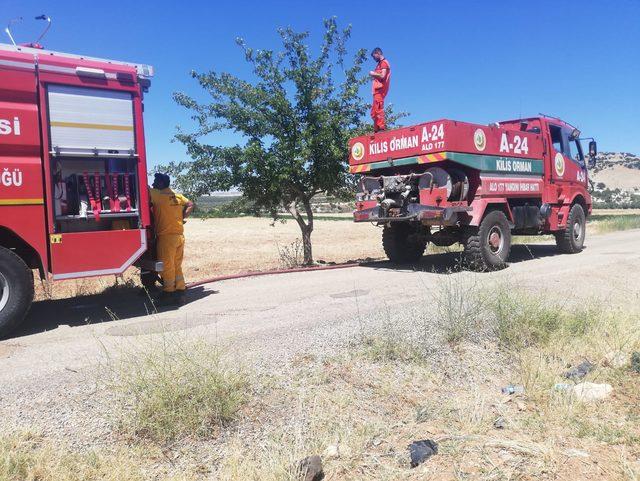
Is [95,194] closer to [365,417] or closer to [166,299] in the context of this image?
[166,299]

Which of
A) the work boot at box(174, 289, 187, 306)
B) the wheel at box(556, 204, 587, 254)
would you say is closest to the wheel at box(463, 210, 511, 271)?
the wheel at box(556, 204, 587, 254)

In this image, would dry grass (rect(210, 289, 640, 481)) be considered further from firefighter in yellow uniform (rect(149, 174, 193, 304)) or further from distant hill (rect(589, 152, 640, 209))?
distant hill (rect(589, 152, 640, 209))

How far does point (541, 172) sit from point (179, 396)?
10787 millimetres

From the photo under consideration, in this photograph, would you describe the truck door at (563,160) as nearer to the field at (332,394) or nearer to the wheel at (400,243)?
the wheel at (400,243)

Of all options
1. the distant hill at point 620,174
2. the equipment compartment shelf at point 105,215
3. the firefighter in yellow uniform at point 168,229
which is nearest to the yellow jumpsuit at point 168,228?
the firefighter in yellow uniform at point 168,229

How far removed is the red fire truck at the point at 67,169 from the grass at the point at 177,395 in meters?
2.71

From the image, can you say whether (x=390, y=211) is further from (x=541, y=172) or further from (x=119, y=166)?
(x=119, y=166)

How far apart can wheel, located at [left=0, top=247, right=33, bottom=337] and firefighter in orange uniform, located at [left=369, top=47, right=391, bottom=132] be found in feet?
25.6

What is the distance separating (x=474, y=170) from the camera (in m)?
10.4

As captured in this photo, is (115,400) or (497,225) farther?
(497,225)

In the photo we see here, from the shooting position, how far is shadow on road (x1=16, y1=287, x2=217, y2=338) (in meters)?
6.73

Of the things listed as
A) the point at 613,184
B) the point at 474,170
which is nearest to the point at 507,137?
the point at 474,170

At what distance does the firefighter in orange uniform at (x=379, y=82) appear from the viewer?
11.2 metres

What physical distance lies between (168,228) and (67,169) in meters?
1.50
